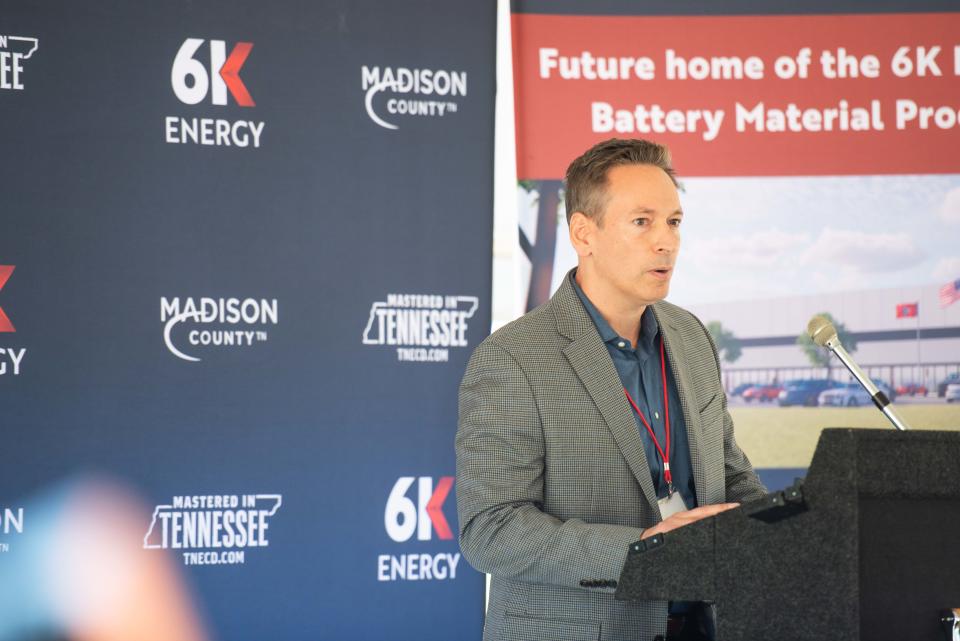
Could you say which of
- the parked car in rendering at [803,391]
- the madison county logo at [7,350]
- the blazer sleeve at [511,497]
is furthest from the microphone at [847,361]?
the madison county logo at [7,350]

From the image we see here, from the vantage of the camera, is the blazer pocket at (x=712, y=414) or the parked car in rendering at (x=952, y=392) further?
the parked car in rendering at (x=952, y=392)

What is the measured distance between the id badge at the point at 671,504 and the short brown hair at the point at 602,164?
582 millimetres

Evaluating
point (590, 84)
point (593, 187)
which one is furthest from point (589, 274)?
point (590, 84)

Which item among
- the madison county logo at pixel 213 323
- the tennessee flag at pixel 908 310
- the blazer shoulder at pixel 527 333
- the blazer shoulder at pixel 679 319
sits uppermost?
the tennessee flag at pixel 908 310

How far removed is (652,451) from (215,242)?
2.16 metres

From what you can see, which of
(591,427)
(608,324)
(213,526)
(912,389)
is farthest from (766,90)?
(213,526)

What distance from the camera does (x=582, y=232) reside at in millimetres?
2135

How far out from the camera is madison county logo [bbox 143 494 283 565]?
140 inches

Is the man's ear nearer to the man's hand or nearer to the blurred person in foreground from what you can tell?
the man's hand

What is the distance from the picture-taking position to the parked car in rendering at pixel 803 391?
4.03m

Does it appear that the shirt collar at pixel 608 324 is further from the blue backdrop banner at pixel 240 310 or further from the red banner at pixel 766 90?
the red banner at pixel 766 90

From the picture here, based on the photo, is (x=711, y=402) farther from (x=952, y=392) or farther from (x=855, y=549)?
(x=952, y=392)

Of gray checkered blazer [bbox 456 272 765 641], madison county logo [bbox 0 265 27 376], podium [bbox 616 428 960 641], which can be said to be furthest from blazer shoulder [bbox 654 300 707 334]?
madison county logo [bbox 0 265 27 376]

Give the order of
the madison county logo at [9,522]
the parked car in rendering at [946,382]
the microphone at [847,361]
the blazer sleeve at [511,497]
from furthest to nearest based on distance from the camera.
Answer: the parked car in rendering at [946,382] → the madison county logo at [9,522] → the microphone at [847,361] → the blazer sleeve at [511,497]
